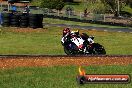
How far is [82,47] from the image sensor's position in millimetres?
20844

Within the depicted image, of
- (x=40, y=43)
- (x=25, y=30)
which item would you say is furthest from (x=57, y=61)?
(x=25, y=30)

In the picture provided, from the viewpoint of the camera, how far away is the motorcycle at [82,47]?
20500 millimetres

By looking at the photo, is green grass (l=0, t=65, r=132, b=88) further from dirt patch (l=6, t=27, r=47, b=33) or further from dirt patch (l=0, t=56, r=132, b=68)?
dirt patch (l=6, t=27, r=47, b=33)

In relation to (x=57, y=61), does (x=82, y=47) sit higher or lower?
higher

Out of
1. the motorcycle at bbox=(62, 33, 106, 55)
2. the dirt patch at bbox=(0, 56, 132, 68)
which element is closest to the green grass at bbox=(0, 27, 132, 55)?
the motorcycle at bbox=(62, 33, 106, 55)

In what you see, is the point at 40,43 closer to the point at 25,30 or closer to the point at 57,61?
the point at 25,30

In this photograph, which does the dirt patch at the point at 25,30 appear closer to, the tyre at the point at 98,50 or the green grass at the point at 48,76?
the tyre at the point at 98,50

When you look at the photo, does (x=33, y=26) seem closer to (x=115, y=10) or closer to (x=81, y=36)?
(x=81, y=36)

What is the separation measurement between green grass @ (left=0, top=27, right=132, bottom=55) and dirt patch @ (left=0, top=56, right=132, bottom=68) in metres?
4.98

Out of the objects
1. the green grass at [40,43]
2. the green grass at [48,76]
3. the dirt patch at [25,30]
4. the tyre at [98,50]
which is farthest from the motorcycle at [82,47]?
the dirt patch at [25,30]

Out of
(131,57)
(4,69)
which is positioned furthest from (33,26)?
(4,69)

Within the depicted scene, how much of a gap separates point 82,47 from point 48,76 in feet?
25.0

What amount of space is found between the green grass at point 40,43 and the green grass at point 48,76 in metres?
7.89

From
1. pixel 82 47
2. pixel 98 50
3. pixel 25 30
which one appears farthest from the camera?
pixel 25 30
